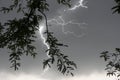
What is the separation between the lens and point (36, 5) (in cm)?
573

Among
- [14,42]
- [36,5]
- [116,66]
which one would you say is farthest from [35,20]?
[116,66]

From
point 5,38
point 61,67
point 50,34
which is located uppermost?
point 50,34

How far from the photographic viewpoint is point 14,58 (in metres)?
5.74

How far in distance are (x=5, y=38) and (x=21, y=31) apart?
41 cm

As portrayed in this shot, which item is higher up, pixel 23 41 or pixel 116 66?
pixel 116 66

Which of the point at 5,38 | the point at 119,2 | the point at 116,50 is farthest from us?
the point at 116,50

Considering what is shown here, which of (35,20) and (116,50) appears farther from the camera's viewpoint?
(116,50)

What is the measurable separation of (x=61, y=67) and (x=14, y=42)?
4.35 feet

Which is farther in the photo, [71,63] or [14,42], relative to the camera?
[14,42]

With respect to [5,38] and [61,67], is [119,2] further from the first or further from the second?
[5,38]

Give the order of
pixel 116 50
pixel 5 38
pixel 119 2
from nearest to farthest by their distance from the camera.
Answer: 1. pixel 119 2
2. pixel 5 38
3. pixel 116 50

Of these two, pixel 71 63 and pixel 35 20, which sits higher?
pixel 35 20

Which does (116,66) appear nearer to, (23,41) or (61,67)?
(61,67)

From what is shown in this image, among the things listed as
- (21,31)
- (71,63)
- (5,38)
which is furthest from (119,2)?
(5,38)
